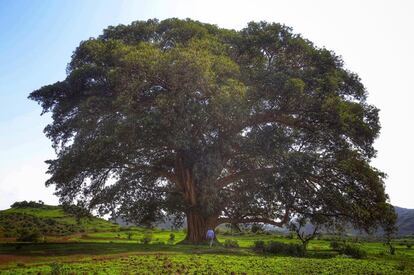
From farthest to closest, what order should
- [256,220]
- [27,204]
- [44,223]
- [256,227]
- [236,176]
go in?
[27,204]
[44,223]
[256,227]
[256,220]
[236,176]

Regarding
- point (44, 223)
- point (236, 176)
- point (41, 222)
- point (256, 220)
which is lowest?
point (256, 220)

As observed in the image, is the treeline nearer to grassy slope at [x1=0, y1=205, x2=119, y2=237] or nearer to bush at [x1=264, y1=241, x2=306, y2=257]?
grassy slope at [x1=0, y1=205, x2=119, y2=237]

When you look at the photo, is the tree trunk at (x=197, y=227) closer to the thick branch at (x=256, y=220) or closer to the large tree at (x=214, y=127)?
the large tree at (x=214, y=127)

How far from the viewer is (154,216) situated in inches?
1511

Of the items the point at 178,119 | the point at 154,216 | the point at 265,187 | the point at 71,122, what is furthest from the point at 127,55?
the point at 154,216

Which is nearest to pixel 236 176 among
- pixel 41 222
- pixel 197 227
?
pixel 197 227

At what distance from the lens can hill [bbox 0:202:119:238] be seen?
64875 millimetres

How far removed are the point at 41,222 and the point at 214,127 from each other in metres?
59.0

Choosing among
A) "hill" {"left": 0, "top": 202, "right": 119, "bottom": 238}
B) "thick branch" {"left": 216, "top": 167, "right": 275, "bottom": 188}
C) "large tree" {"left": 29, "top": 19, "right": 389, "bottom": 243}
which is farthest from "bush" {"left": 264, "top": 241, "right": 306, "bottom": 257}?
"hill" {"left": 0, "top": 202, "right": 119, "bottom": 238}

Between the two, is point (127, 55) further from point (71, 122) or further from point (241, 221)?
point (241, 221)

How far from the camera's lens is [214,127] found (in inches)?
1190

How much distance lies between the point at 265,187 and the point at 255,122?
5.57 m

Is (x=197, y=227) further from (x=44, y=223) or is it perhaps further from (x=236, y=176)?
(x=44, y=223)

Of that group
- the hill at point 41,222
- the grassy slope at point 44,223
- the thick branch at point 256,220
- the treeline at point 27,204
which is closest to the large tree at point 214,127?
the thick branch at point 256,220
